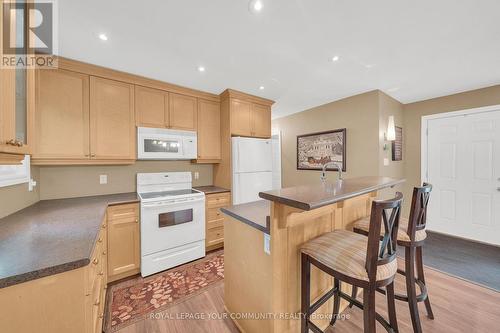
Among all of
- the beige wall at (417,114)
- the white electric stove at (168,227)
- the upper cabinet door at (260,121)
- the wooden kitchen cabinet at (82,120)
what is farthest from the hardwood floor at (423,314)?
the upper cabinet door at (260,121)

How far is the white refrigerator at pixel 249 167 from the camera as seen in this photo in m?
2.98

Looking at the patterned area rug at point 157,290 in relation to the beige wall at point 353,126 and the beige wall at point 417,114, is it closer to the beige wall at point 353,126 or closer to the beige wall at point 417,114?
the beige wall at point 353,126

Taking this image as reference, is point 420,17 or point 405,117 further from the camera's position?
point 405,117

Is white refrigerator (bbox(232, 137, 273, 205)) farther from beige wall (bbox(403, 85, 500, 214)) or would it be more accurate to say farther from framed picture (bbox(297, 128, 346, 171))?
beige wall (bbox(403, 85, 500, 214))

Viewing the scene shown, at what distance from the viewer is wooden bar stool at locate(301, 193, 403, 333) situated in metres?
0.98

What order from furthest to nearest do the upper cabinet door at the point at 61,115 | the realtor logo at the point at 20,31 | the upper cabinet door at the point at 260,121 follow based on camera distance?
the upper cabinet door at the point at 260,121
the upper cabinet door at the point at 61,115
the realtor logo at the point at 20,31

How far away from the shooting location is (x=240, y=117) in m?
3.14

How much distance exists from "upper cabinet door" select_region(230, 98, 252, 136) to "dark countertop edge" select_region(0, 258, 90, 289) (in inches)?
97.0

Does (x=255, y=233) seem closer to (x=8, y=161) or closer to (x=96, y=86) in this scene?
(x=8, y=161)

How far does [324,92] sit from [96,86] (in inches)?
127

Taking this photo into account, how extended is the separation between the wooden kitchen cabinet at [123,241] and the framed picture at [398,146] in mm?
4175

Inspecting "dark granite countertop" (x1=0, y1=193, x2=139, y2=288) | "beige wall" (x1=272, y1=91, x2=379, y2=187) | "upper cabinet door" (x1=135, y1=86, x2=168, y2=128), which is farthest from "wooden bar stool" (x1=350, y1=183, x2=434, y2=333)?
"upper cabinet door" (x1=135, y1=86, x2=168, y2=128)

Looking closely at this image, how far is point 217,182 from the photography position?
11.0 feet

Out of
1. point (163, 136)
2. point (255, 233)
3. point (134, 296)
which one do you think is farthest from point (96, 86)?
point (255, 233)
